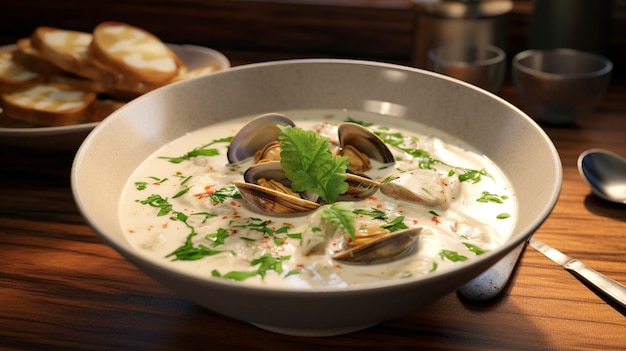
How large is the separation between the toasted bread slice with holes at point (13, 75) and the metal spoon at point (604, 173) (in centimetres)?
149

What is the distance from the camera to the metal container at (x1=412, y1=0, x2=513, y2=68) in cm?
230

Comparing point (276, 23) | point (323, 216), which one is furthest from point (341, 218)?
point (276, 23)

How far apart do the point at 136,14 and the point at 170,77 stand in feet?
2.66

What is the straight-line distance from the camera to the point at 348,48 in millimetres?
2750

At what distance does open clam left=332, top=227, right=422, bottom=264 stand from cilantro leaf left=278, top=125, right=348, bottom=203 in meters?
0.16

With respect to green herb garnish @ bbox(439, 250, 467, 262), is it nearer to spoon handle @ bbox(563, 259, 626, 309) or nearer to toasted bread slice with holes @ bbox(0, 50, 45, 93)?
spoon handle @ bbox(563, 259, 626, 309)

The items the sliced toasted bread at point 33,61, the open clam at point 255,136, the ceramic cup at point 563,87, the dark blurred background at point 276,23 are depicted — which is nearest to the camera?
the open clam at point 255,136

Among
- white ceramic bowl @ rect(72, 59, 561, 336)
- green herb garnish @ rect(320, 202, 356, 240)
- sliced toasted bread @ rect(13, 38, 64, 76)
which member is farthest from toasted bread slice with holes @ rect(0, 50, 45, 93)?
green herb garnish @ rect(320, 202, 356, 240)

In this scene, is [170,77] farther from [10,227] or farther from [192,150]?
[10,227]

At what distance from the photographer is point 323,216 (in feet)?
4.00

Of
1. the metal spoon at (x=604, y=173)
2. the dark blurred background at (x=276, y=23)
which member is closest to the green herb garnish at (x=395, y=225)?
the metal spoon at (x=604, y=173)

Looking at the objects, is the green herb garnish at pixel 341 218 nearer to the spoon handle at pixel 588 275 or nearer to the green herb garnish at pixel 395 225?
the green herb garnish at pixel 395 225

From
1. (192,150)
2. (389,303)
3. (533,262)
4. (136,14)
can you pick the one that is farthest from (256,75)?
(136,14)

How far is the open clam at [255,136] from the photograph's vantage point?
63.3 inches
